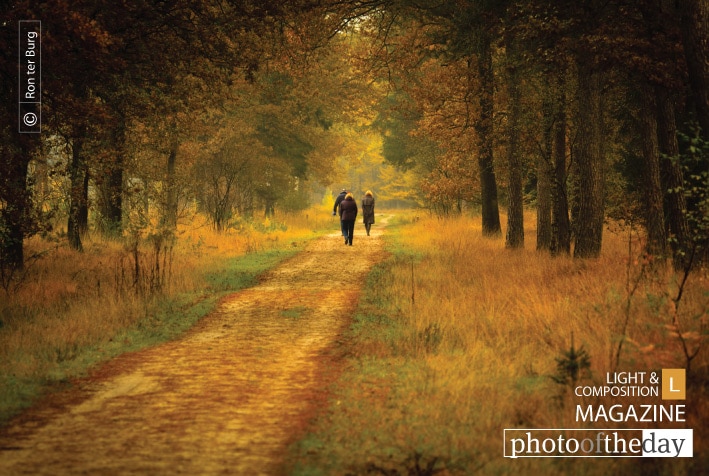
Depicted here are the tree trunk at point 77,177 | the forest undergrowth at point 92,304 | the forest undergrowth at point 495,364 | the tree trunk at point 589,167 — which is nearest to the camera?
the forest undergrowth at point 495,364

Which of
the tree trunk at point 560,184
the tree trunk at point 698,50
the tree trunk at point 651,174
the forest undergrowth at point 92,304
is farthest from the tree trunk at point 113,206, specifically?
the tree trunk at point 698,50

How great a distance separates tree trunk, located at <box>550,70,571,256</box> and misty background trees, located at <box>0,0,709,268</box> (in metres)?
0.04

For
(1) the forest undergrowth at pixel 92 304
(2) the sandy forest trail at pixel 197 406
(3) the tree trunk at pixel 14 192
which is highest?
(3) the tree trunk at pixel 14 192

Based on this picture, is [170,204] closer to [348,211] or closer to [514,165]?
[348,211]

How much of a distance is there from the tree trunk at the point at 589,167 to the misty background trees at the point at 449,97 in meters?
0.03

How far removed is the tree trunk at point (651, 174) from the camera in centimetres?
1291

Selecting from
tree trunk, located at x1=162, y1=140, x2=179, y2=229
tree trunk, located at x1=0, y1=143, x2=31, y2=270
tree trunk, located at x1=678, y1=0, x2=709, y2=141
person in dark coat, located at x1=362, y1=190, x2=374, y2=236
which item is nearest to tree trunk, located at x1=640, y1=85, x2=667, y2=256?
tree trunk, located at x1=678, y1=0, x2=709, y2=141

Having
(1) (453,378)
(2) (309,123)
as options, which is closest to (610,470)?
(1) (453,378)

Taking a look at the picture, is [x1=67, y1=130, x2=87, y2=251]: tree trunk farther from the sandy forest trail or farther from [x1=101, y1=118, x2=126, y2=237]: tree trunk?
the sandy forest trail

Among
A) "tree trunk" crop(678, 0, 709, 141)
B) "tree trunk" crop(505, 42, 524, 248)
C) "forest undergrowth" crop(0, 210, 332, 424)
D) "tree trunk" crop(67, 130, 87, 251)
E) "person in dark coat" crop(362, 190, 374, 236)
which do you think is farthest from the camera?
"person in dark coat" crop(362, 190, 374, 236)

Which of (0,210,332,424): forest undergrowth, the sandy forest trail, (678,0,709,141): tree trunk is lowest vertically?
the sandy forest trail

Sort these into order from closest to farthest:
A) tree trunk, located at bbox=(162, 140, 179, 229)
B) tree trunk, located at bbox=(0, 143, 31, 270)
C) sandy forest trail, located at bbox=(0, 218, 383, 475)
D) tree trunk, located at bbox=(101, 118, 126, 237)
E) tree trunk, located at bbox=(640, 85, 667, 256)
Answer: sandy forest trail, located at bbox=(0, 218, 383, 475)
tree trunk, located at bbox=(0, 143, 31, 270)
tree trunk, located at bbox=(640, 85, 667, 256)
tree trunk, located at bbox=(101, 118, 126, 237)
tree trunk, located at bbox=(162, 140, 179, 229)

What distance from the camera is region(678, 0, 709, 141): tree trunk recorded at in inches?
353

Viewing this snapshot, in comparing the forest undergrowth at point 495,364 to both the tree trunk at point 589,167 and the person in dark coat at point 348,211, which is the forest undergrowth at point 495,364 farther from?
the person in dark coat at point 348,211
